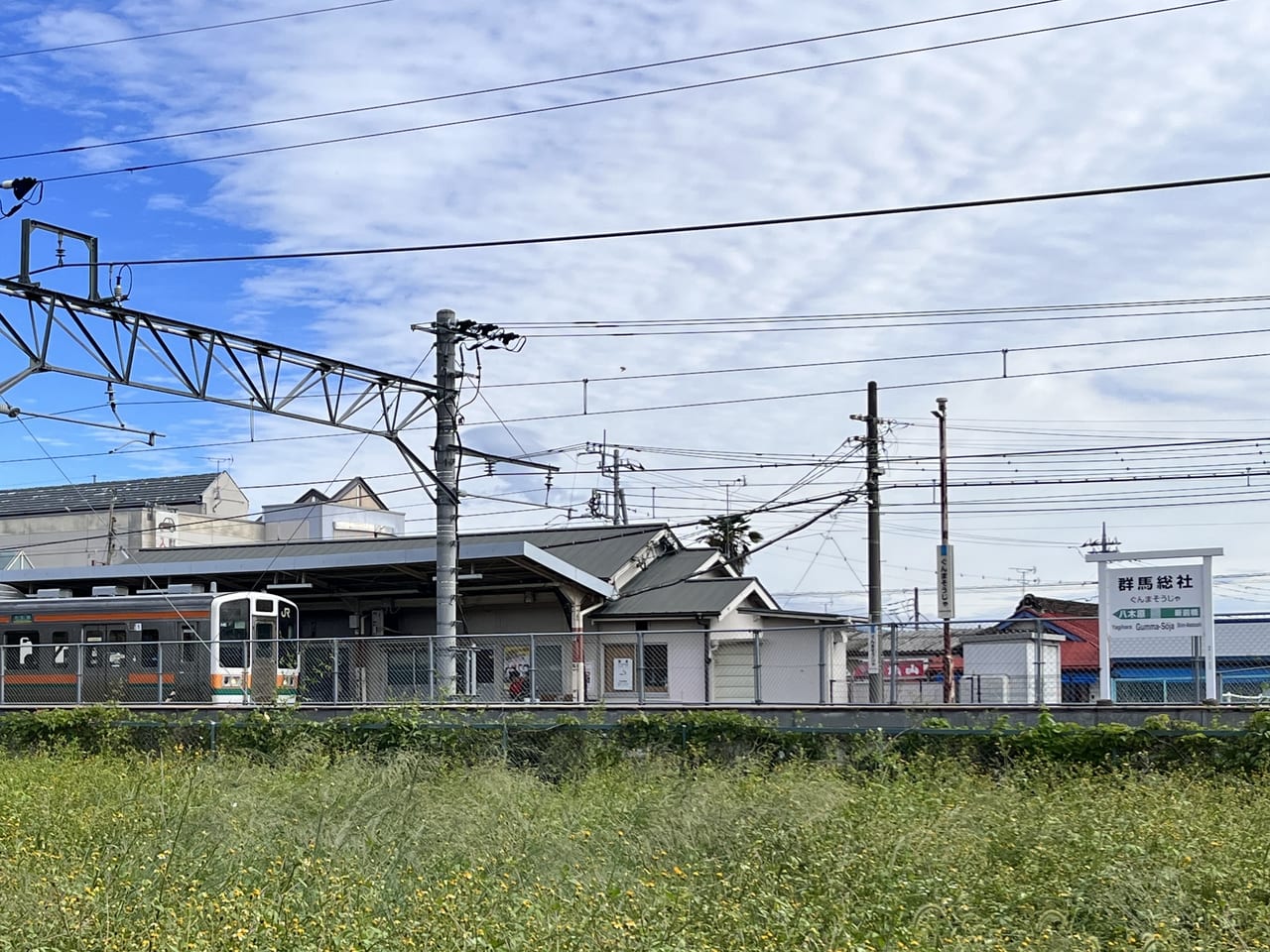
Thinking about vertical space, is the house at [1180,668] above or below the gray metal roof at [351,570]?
below

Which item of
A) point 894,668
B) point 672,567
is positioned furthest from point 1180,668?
point 672,567

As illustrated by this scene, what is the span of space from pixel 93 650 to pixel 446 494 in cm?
1080

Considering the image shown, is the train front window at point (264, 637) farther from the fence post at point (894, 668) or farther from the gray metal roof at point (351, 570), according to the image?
the fence post at point (894, 668)

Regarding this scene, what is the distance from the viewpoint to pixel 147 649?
1112 inches

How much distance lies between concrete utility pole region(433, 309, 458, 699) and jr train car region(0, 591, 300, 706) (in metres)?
4.71

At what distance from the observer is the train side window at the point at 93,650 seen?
94.0 feet

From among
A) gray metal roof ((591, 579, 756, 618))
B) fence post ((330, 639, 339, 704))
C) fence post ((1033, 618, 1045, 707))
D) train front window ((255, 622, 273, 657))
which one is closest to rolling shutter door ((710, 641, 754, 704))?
gray metal roof ((591, 579, 756, 618))

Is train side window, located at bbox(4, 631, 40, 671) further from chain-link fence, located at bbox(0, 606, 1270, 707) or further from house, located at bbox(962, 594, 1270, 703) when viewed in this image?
house, located at bbox(962, 594, 1270, 703)

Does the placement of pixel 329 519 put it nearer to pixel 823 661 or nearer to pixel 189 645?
pixel 189 645

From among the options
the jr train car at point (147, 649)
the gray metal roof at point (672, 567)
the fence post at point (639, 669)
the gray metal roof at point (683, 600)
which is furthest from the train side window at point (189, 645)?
the gray metal roof at point (672, 567)

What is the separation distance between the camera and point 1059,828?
10.9m

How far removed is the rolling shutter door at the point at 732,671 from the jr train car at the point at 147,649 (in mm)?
8739

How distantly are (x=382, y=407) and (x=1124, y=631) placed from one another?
12908mm

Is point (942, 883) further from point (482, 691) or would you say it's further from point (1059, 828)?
point (482, 691)
